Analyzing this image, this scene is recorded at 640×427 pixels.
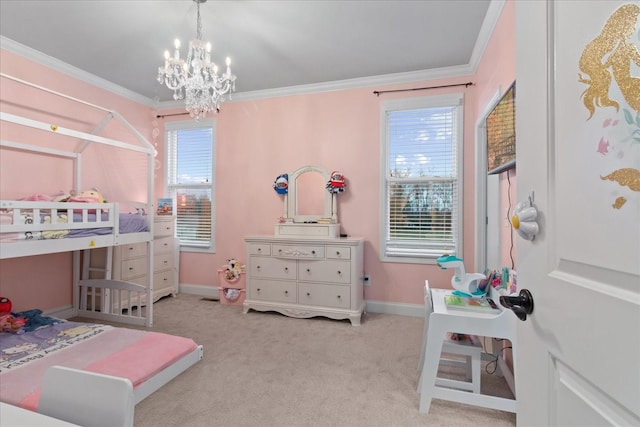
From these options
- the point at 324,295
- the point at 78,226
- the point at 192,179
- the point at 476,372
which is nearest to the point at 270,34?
the point at 78,226

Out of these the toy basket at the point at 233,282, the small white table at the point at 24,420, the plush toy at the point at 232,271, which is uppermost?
the small white table at the point at 24,420

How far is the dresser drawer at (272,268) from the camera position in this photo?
326 cm

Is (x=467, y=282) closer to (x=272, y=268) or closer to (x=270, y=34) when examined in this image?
(x=272, y=268)

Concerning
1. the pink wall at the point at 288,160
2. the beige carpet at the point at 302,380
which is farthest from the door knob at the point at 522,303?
the pink wall at the point at 288,160

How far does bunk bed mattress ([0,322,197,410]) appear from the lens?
169 centimetres

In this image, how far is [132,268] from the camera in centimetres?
342

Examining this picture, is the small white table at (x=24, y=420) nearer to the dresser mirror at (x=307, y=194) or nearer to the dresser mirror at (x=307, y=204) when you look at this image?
the dresser mirror at (x=307, y=204)

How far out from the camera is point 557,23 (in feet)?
2.03

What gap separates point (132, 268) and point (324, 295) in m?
2.17

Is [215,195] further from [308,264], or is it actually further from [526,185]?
[526,185]

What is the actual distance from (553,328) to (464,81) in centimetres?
317

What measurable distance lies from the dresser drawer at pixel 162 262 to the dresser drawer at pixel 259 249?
129cm

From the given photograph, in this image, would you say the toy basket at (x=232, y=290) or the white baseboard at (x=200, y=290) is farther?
the white baseboard at (x=200, y=290)

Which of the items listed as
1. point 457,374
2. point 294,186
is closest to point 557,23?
point 457,374
